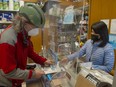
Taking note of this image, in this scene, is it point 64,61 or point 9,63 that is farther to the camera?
point 64,61

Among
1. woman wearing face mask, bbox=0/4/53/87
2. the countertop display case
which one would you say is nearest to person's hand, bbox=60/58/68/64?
the countertop display case

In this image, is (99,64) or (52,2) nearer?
(99,64)

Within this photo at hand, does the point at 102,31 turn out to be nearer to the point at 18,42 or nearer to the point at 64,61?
the point at 64,61

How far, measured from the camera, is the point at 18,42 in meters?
1.33

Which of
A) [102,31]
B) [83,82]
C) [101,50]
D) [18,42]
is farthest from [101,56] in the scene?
[18,42]

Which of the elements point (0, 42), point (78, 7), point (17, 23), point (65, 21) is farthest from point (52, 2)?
point (0, 42)

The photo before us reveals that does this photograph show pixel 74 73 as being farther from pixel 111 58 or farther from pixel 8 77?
pixel 111 58

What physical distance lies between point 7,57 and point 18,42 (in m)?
0.17

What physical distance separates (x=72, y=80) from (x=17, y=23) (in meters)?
0.67

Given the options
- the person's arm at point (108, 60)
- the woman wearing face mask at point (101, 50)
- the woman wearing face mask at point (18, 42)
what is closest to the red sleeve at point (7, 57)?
the woman wearing face mask at point (18, 42)

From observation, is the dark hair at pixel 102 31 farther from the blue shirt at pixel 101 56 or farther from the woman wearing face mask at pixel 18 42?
the woman wearing face mask at pixel 18 42

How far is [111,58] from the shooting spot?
1829 millimetres

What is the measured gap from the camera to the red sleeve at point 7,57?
1220 mm

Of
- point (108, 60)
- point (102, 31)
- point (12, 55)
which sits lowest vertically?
point (108, 60)
